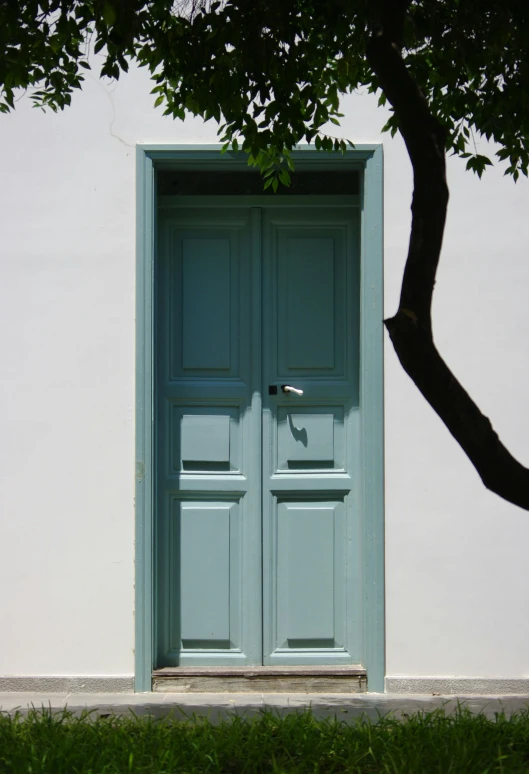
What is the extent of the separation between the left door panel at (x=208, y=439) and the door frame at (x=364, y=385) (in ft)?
0.67

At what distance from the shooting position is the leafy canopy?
3.49m

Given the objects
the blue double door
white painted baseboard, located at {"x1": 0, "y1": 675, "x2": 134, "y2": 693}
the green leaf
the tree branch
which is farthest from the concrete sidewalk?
the green leaf

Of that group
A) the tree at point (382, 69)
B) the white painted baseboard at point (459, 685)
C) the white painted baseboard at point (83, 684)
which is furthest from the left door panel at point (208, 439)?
the tree at point (382, 69)

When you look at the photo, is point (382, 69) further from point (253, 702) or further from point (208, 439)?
point (253, 702)

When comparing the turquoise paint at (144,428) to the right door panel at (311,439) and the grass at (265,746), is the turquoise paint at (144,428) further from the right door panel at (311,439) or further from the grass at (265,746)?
the grass at (265,746)

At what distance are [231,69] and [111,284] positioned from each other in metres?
Result: 2.24

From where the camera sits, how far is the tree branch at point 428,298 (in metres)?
2.98

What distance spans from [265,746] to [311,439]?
7.91 ft

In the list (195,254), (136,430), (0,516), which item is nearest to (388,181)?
(195,254)

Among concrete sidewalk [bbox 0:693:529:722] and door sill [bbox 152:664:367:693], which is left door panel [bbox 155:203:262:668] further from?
concrete sidewalk [bbox 0:693:529:722]

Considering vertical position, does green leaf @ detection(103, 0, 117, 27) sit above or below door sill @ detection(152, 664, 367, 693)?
above

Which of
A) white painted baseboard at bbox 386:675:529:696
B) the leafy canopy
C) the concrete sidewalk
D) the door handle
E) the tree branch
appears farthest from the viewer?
the door handle

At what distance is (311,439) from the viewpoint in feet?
19.6

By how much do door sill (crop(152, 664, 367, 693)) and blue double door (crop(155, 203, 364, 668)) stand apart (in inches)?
5.6
